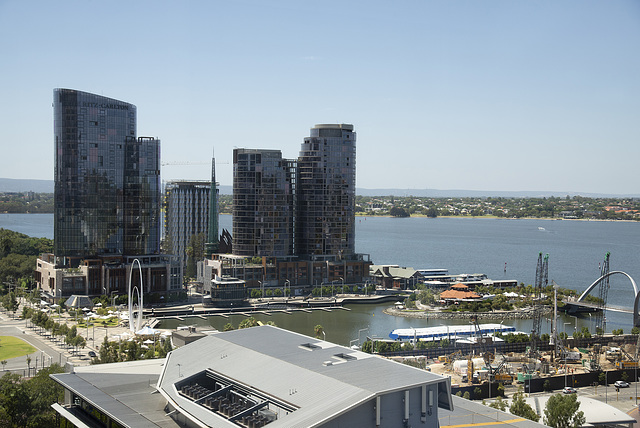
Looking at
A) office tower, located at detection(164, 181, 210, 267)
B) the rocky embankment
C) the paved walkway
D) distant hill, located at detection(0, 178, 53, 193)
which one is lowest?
the rocky embankment

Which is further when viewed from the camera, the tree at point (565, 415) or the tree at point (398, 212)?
the tree at point (398, 212)

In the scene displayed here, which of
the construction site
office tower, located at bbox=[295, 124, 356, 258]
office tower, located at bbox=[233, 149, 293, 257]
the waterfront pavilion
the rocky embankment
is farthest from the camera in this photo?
office tower, located at bbox=[295, 124, 356, 258]

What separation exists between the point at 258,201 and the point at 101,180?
9.19 metres

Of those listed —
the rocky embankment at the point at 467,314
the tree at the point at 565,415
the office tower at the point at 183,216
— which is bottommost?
the rocky embankment at the point at 467,314

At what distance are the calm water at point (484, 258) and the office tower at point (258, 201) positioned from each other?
22.8ft

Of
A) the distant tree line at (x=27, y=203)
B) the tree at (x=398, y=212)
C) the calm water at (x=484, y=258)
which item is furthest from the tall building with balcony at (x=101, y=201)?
the tree at (x=398, y=212)

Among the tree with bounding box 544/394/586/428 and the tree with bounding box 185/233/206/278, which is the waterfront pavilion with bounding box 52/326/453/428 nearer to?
the tree with bounding box 544/394/586/428

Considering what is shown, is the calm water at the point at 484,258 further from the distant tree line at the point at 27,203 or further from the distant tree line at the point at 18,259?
the distant tree line at the point at 18,259

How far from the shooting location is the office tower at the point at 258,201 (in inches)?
→ 1714

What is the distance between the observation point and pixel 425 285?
44438mm

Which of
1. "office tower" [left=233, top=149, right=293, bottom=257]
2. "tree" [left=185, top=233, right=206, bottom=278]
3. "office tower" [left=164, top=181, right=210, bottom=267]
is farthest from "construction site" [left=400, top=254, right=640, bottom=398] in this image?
"office tower" [left=164, top=181, right=210, bottom=267]

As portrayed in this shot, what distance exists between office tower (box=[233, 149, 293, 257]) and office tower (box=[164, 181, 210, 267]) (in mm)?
6803

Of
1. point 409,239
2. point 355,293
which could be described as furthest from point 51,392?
point 409,239

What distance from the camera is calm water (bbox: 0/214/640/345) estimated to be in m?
35.0
